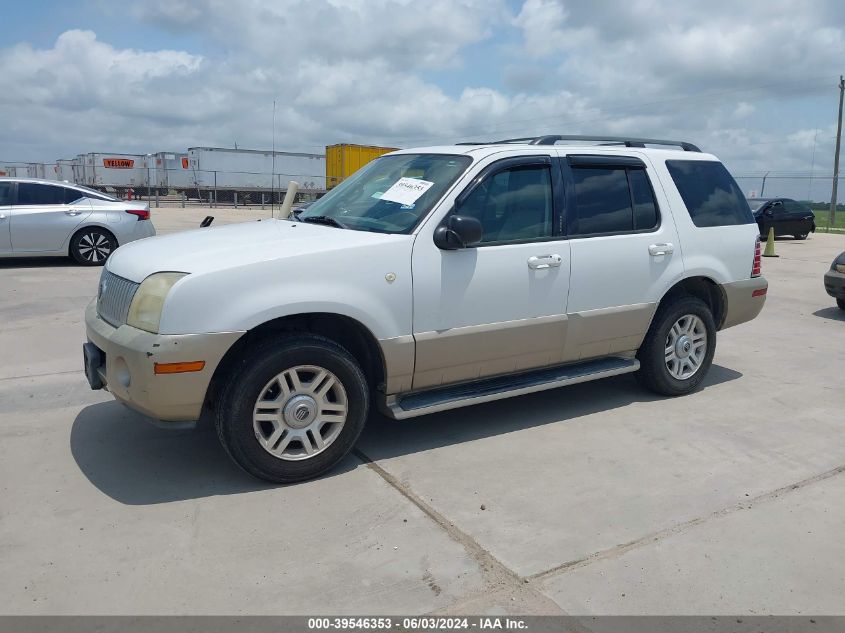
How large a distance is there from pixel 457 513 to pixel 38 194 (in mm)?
10643

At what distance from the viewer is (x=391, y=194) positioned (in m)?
4.69

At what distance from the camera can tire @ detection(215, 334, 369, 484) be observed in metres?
3.81

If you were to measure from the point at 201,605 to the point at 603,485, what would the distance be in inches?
88.5

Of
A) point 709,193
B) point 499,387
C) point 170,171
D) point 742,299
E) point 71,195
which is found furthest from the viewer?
point 170,171

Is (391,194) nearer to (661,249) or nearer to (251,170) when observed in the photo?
(661,249)

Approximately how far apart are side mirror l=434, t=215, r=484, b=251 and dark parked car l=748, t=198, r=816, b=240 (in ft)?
67.6

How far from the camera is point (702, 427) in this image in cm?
508

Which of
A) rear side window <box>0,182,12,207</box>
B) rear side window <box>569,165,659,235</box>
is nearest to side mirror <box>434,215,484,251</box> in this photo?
rear side window <box>569,165,659,235</box>

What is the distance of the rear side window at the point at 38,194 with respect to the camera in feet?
38.1

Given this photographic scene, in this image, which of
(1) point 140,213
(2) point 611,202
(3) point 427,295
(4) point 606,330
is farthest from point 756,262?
(1) point 140,213

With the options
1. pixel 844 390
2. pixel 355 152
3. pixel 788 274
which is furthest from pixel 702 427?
pixel 355 152

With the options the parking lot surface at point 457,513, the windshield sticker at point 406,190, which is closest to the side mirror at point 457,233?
the windshield sticker at point 406,190

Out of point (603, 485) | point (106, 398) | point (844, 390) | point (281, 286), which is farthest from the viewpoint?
point (844, 390)

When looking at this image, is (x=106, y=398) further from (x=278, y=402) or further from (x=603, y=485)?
(x=603, y=485)
